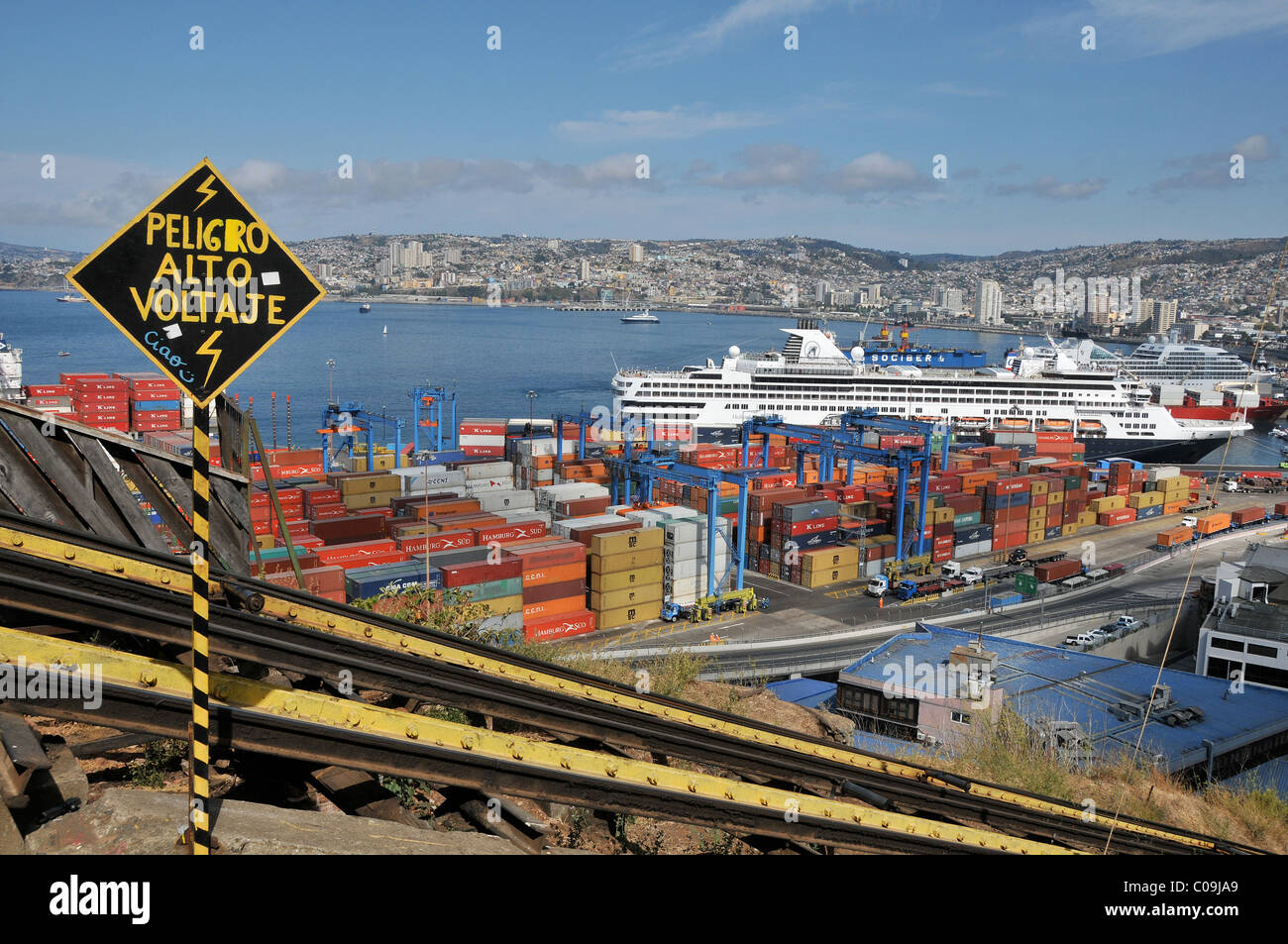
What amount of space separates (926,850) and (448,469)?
84.7ft

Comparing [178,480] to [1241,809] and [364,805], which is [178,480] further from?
[1241,809]

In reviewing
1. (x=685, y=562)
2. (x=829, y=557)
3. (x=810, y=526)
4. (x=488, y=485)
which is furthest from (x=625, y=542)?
(x=488, y=485)

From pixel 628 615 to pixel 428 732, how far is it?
1821 cm

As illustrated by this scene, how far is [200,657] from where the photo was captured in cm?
219

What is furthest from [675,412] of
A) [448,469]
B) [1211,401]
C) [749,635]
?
[1211,401]

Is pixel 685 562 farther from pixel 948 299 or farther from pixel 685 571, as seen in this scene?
pixel 948 299

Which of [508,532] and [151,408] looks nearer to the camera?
[508,532]

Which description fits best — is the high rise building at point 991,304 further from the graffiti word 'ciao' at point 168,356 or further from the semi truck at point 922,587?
the graffiti word 'ciao' at point 168,356

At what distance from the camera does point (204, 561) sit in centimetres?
215

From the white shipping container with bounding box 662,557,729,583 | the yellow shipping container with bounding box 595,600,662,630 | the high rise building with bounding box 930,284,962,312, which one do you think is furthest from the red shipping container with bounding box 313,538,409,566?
the high rise building with bounding box 930,284,962,312

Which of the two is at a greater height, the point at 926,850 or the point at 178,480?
the point at 178,480

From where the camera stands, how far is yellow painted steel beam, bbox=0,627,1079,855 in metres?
2.54
